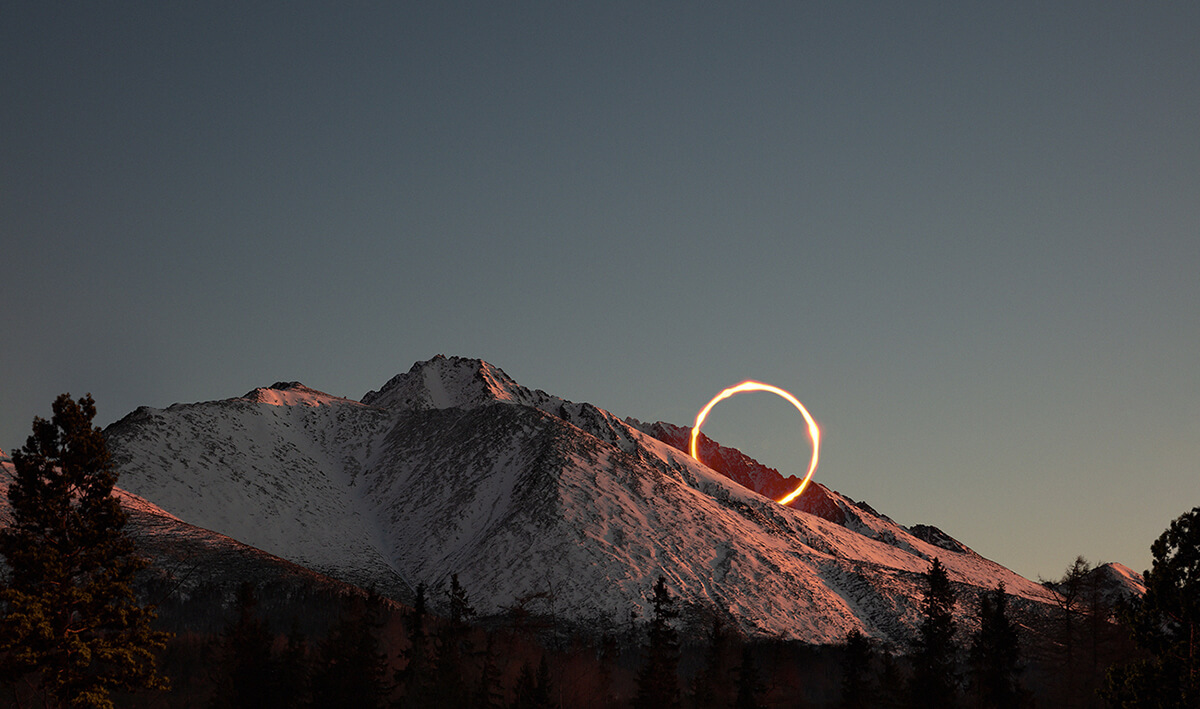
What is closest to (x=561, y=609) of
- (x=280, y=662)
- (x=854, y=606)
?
(x=854, y=606)

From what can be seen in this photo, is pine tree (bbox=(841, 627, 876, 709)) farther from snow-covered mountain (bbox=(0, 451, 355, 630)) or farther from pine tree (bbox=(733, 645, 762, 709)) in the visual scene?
snow-covered mountain (bbox=(0, 451, 355, 630))

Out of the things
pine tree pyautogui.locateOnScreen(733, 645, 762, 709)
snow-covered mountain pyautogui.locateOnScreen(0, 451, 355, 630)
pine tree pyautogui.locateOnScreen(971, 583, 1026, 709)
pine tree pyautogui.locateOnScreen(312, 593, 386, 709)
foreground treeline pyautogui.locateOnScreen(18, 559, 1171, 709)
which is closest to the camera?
pine tree pyautogui.locateOnScreen(971, 583, 1026, 709)

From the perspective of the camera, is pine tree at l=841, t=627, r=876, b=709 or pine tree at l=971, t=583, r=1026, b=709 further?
pine tree at l=841, t=627, r=876, b=709

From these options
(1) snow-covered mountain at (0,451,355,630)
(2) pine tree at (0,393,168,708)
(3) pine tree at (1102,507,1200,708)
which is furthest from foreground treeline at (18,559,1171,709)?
(1) snow-covered mountain at (0,451,355,630)

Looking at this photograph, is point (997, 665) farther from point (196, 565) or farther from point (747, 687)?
point (196, 565)

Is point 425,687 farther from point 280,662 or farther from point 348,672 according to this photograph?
point 280,662

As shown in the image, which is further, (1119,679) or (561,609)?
(561,609)
